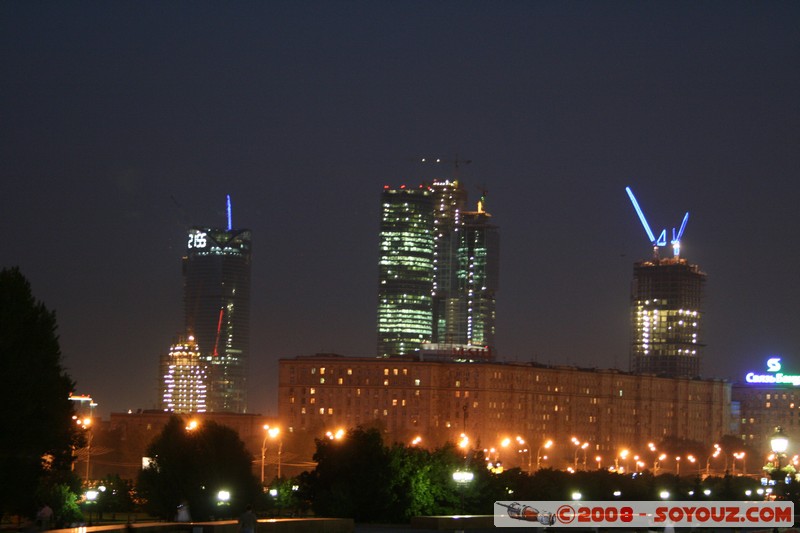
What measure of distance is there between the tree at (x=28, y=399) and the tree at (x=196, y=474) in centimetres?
1788

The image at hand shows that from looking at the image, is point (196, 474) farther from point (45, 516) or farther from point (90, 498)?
point (45, 516)

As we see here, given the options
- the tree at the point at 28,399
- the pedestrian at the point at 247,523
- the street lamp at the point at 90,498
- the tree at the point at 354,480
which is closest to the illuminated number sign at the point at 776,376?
the tree at the point at 354,480

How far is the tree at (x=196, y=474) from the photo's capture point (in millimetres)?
82688

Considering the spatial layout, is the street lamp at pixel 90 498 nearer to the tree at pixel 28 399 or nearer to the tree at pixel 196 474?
the tree at pixel 196 474

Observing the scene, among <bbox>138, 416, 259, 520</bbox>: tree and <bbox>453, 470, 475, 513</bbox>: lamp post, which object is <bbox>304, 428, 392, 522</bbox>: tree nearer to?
<bbox>138, 416, 259, 520</bbox>: tree

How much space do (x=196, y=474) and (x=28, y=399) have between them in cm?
2693

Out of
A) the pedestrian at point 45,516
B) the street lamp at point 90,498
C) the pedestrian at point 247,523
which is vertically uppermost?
the pedestrian at point 247,523

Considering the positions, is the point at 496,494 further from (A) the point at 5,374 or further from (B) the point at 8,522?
(A) the point at 5,374

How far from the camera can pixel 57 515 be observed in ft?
217

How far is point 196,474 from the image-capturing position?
84.7 metres

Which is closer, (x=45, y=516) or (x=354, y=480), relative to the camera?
(x=45, y=516)

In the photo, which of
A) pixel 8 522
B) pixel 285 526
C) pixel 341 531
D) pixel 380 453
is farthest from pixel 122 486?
pixel 285 526

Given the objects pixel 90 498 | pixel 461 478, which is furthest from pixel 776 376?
pixel 90 498

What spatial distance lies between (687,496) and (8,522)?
54212mm
